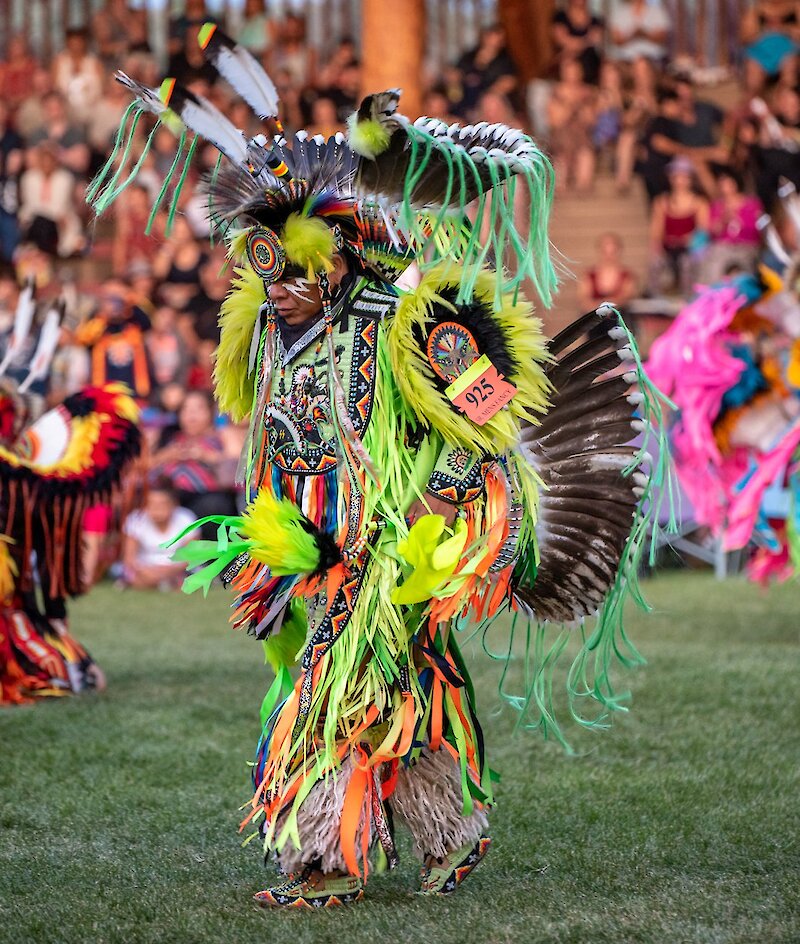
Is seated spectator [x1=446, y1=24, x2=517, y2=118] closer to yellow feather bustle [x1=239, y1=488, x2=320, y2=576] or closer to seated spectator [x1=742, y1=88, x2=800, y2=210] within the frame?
seated spectator [x1=742, y1=88, x2=800, y2=210]

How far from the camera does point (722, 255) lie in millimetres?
11414

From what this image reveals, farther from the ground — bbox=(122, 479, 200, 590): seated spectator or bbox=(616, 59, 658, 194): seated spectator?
bbox=(616, 59, 658, 194): seated spectator

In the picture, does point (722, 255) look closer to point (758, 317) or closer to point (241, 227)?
point (758, 317)

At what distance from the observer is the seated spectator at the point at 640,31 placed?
46.2 ft

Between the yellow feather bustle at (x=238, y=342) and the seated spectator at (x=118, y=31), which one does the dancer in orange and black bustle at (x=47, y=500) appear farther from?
the seated spectator at (x=118, y=31)

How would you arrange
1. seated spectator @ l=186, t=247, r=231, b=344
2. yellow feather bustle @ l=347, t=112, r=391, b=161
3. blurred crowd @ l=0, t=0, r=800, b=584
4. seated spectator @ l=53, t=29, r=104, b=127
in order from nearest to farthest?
yellow feather bustle @ l=347, t=112, r=391, b=161 < blurred crowd @ l=0, t=0, r=800, b=584 < seated spectator @ l=186, t=247, r=231, b=344 < seated spectator @ l=53, t=29, r=104, b=127

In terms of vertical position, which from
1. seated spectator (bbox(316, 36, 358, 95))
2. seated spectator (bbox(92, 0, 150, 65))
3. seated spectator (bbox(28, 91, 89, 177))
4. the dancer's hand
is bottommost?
the dancer's hand

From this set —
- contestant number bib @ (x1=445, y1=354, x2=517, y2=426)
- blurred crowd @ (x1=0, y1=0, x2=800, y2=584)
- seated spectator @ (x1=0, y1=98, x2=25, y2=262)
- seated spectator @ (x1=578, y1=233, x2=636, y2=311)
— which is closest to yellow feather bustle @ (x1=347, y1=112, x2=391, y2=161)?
contestant number bib @ (x1=445, y1=354, x2=517, y2=426)

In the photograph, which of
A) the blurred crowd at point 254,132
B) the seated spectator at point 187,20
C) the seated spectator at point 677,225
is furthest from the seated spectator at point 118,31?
the seated spectator at point 677,225

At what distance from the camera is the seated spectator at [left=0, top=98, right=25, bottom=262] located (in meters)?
13.6

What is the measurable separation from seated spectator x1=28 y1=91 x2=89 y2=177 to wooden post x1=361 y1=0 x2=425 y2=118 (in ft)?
14.0

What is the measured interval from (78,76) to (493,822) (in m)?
12.4

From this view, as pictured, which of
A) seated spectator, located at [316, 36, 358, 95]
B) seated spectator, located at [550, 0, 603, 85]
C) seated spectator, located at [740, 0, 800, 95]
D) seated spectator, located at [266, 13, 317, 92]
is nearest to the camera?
seated spectator, located at [740, 0, 800, 95]

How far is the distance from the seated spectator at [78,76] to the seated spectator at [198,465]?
15.7ft
